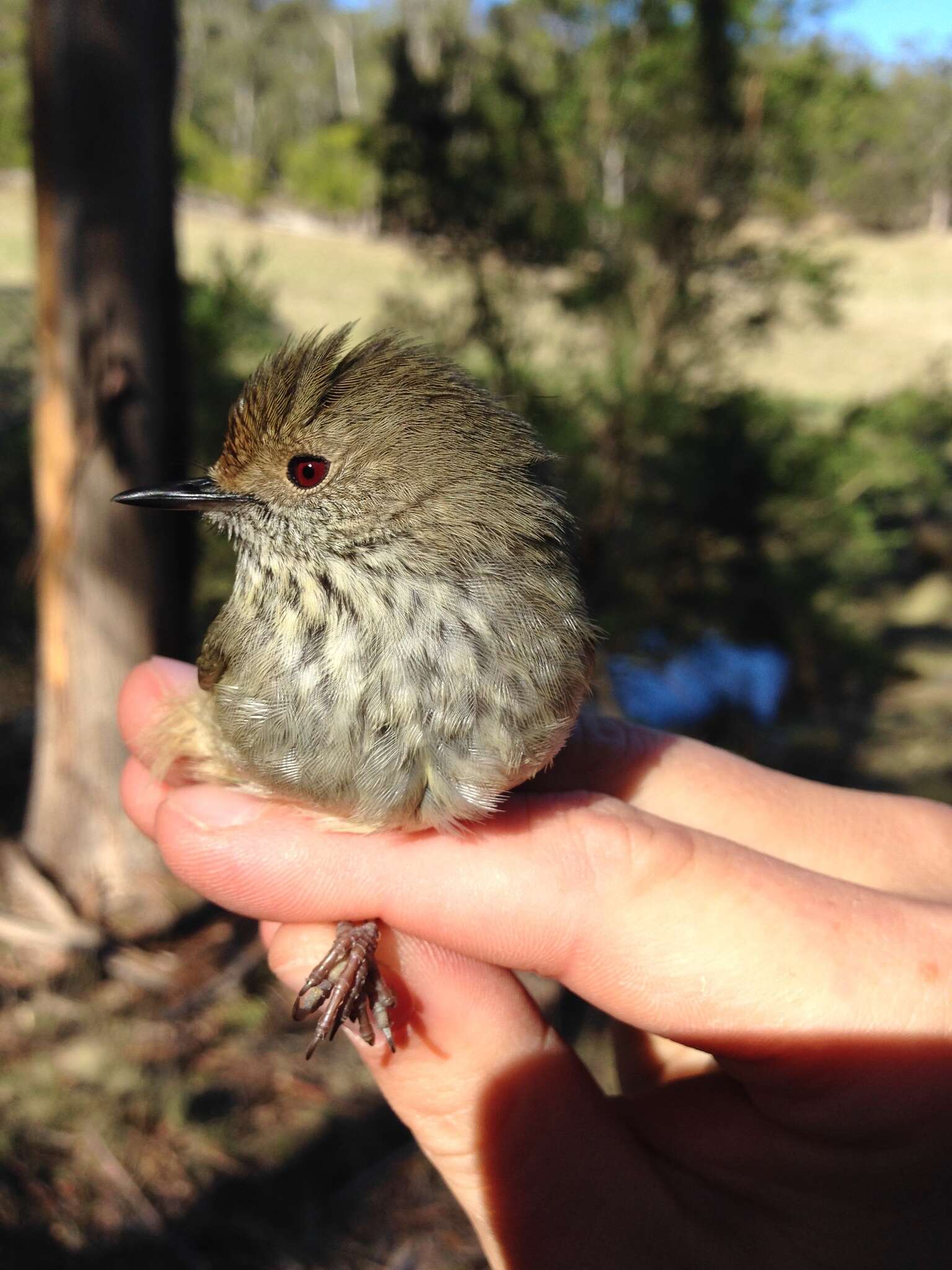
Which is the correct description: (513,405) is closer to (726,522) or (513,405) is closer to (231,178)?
(726,522)

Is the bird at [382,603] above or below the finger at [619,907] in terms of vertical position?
above

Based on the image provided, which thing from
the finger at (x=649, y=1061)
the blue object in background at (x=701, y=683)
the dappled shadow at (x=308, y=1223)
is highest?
the finger at (x=649, y=1061)

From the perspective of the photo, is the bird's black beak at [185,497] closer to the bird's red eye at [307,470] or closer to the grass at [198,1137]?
the bird's red eye at [307,470]

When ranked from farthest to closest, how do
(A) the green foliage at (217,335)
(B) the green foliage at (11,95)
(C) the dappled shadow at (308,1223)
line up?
(B) the green foliage at (11,95) < (A) the green foliage at (217,335) < (C) the dappled shadow at (308,1223)

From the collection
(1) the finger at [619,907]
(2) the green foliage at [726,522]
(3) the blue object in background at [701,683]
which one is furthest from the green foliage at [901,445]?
(1) the finger at [619,907]

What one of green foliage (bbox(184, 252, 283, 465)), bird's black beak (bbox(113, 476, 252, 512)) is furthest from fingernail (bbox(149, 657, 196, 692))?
green foliage (bbox(184, 252, 283, 465))

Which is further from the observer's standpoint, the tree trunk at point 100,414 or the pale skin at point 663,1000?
the tree trunk at point 100,414

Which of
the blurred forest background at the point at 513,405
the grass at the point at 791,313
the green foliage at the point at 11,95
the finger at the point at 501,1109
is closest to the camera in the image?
the finger at the point at 501,1109

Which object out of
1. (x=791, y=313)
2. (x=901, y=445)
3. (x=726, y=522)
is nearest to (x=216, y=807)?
(x=726, y=522)

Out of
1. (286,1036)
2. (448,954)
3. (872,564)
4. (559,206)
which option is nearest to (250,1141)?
(286,1036)
